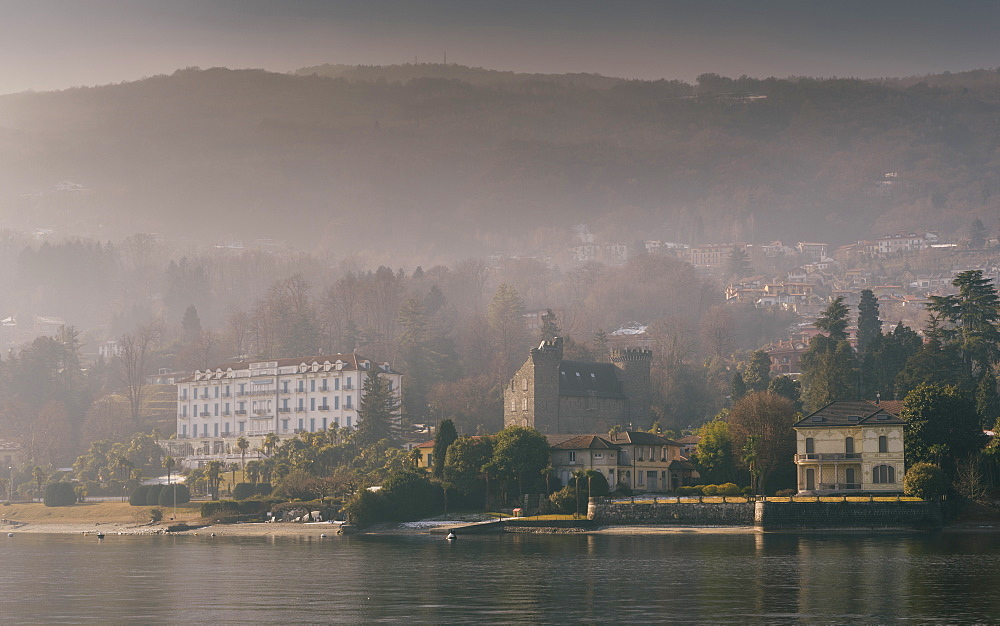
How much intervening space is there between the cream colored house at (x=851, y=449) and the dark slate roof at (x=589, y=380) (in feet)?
145

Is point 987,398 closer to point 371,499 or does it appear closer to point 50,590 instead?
point 371,499

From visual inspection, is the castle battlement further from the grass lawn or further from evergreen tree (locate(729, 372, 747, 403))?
the grass lawn

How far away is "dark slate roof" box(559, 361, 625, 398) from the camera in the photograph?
5684 inches

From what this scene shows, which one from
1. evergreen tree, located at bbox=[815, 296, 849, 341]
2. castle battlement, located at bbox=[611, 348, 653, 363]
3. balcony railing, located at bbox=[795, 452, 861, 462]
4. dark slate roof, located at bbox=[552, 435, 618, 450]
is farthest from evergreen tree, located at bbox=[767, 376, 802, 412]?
castle battlement, located at bbox=[611, 348, 653, 363]

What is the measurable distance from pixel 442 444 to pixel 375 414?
25794mm

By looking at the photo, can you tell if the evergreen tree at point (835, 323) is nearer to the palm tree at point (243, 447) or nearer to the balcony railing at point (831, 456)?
the balcony railing at point (831, 456)

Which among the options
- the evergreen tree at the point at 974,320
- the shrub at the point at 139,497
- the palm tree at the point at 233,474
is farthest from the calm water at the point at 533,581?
the palm tree at the point at 233,474

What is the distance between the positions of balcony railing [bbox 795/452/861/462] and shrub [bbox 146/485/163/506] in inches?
2615

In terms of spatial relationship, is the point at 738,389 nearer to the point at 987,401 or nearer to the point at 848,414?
the point at 987,401

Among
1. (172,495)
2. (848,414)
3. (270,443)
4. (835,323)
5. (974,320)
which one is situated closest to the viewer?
(848,414)

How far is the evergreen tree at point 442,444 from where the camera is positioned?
113 metres

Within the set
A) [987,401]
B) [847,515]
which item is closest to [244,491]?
[847,515]

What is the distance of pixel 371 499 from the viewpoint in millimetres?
108312

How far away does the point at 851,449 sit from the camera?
330 feet
